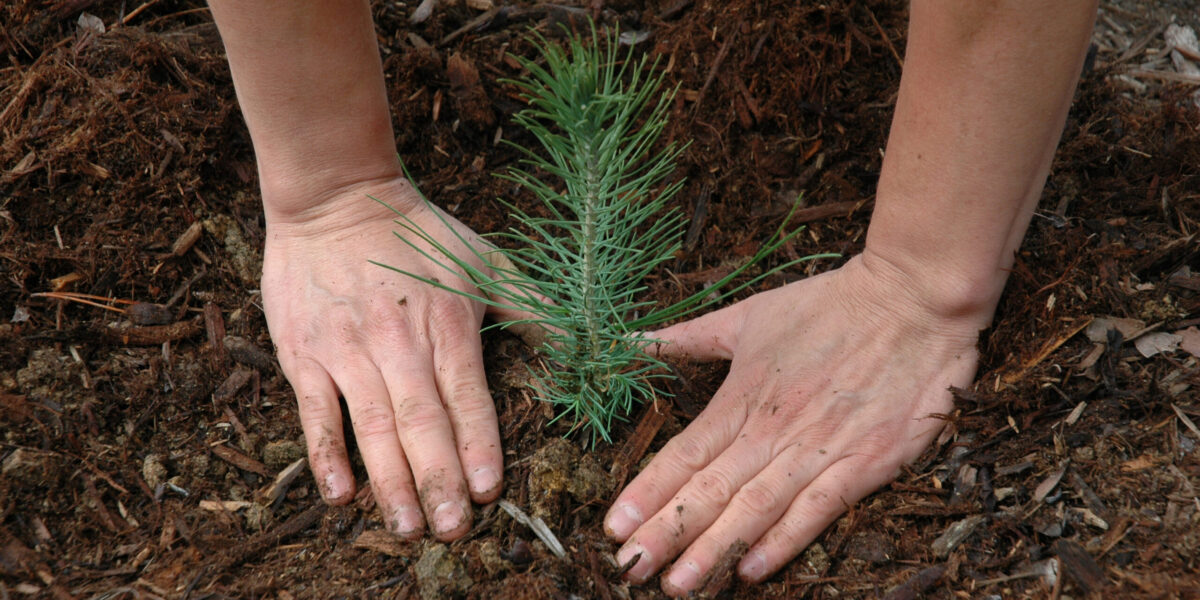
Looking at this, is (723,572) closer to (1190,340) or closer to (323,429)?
(323,429)

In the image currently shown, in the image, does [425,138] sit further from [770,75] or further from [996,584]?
[996,584]

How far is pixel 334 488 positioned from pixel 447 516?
28 cm

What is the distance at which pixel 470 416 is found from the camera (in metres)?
1.74

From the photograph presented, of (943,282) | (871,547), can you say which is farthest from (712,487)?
(943,282)

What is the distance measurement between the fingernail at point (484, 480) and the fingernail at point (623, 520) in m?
0.25

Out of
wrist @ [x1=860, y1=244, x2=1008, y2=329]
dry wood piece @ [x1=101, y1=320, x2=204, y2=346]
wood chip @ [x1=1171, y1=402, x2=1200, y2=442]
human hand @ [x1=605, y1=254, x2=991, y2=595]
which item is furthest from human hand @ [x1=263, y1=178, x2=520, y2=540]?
wood chip @ [x1=1171, y1=402, x2=1200, y2=442]

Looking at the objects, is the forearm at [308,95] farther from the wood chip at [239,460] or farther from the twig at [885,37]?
the twig at [885,37]

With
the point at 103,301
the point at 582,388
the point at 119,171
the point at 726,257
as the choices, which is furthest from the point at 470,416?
the point at 119,171

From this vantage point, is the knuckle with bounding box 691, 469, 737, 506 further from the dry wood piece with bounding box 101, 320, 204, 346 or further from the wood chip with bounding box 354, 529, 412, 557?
the dry wood piece with bounding box 101, 320, 204, 346

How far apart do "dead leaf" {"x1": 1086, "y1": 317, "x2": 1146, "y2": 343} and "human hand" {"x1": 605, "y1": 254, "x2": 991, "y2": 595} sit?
23 centimetres

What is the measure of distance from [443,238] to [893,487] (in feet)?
3.95

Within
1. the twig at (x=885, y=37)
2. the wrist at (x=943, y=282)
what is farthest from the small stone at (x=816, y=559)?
the twig at (x=885, y=37)

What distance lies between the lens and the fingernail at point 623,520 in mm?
1583

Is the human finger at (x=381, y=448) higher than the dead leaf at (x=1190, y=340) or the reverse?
the reverse
